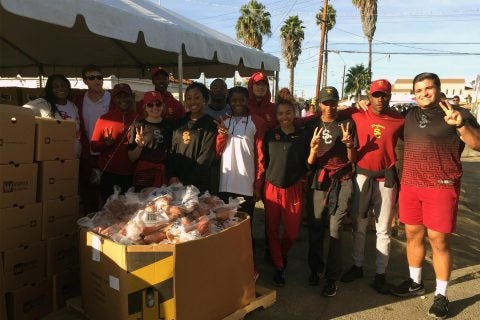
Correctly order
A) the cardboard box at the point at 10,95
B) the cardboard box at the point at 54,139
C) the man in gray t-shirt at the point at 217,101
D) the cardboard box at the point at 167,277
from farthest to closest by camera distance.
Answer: the cardboard box at the point at 10,95, the man in gray t-shirt at the point at 217,101, the cardboard box at the point at 54,139, the cardboard box at the point at 167,277

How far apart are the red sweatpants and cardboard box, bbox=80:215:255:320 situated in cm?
77

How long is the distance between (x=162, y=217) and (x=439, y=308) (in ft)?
8.05

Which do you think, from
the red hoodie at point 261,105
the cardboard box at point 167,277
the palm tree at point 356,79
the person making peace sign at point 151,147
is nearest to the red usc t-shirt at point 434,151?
the red hoodie at point 261,105

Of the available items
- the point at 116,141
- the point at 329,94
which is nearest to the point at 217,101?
the point at 116,141

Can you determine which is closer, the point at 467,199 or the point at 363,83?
the point at 467,199

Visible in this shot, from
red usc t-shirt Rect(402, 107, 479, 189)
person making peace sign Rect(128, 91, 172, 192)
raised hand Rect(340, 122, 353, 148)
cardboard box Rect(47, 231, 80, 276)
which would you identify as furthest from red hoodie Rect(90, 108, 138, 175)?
red usc t-shirt Rect(402, 107, 479, 189)

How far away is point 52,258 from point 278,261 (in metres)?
2.04

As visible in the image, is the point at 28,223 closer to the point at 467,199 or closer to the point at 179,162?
the point at 179,162

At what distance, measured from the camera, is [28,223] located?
316 cm

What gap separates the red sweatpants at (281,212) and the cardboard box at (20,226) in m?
2.00

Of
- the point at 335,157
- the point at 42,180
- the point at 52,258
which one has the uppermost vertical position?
the point at 335,157

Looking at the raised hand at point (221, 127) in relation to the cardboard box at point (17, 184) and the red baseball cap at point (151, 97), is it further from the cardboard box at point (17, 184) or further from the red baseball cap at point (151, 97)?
the cardboard box at point (17, 184)

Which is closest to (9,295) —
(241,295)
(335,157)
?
(241,295)

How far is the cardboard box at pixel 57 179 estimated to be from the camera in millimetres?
3286
